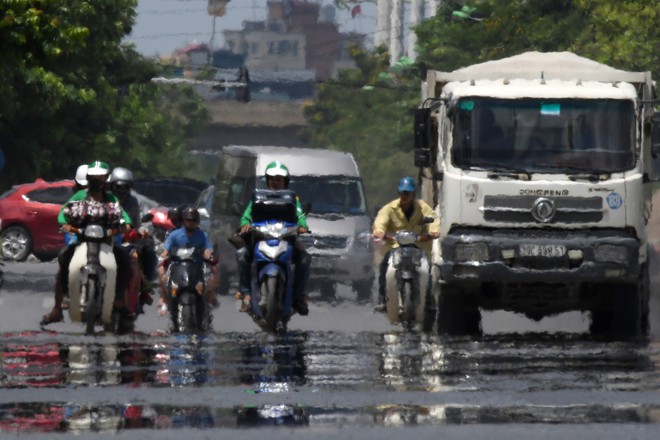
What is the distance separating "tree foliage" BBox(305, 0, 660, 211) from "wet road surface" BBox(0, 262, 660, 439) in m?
34.3

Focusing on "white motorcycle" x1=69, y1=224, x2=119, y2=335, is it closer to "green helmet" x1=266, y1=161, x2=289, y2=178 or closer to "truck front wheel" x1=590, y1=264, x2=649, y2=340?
"green helmet" x1=266, y1=161, x2=289, y2=178

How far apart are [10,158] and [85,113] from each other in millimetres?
4177

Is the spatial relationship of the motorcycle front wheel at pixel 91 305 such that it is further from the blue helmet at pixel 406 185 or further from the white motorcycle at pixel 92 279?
the blue helmet at pixel 406 185

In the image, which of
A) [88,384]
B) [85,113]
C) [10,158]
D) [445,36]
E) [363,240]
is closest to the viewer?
[88,384]

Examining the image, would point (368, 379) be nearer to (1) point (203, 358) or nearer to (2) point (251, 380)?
(2) point (251, 380)

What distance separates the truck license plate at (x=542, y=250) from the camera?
726 inches

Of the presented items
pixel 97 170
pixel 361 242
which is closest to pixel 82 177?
pixel 97 170

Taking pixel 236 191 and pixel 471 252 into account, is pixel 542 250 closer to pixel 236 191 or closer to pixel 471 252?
pixel 471 252

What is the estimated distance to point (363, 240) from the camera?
29.0 m

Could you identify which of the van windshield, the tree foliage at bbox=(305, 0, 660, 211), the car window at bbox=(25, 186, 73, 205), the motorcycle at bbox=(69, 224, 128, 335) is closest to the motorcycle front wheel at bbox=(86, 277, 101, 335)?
the motorcycle at bbox=(69, 224, 128, 335)

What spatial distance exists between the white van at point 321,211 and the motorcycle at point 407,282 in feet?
27.2

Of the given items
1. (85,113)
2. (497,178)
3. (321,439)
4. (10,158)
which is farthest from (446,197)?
(85,113)

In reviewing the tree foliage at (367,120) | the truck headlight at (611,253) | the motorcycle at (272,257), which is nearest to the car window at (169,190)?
the motorcycle at (272,257)

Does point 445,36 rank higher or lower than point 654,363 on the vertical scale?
higher
